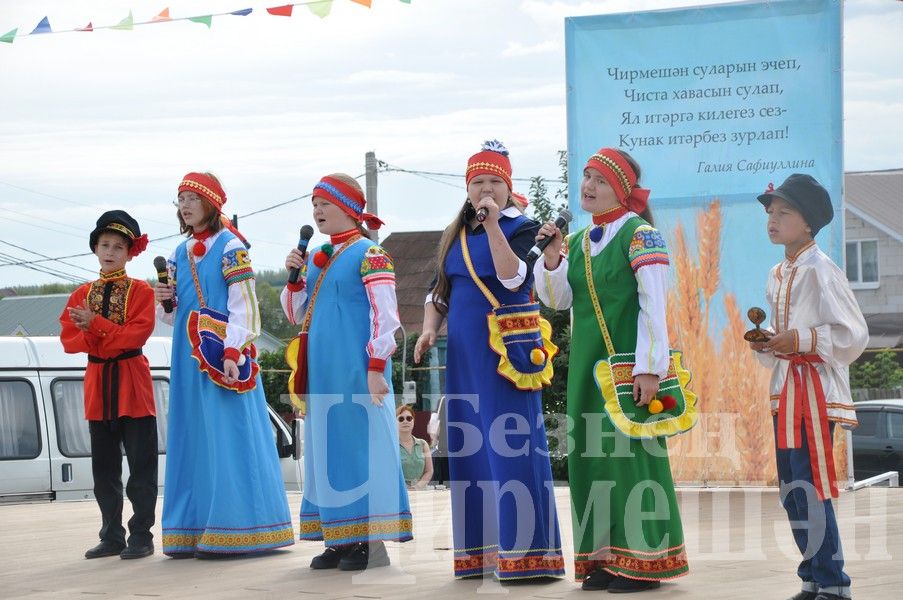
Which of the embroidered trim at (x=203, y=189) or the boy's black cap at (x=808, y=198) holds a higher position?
the embroidered trim at (x=203, y=189)

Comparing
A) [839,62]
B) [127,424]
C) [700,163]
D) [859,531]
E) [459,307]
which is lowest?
[859,531]

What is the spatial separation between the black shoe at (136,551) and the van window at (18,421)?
4407 mm

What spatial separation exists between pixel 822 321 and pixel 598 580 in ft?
4.14

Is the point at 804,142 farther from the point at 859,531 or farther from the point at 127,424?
the point at 127,424

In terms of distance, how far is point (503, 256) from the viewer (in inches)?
216

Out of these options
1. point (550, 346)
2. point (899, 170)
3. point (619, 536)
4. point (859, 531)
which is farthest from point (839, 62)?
point (899, 170)

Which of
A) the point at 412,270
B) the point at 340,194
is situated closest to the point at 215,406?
the point at 340,194

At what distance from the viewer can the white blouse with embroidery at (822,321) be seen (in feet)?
16.1

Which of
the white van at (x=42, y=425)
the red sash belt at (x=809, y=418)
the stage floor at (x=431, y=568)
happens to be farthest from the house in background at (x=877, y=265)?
the red sash belt at (x=809, y=418)

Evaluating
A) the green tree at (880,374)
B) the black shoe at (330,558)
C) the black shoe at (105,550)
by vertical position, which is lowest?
the green tree at (880,374)

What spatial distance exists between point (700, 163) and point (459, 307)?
3.50 meters

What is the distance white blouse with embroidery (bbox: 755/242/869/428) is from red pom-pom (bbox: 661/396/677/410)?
36 centimetres

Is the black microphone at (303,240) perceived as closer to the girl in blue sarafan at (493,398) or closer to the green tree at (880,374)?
the girl in blue sarafan at (493,398)

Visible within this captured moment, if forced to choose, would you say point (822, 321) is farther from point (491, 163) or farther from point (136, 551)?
point (136, 551)
